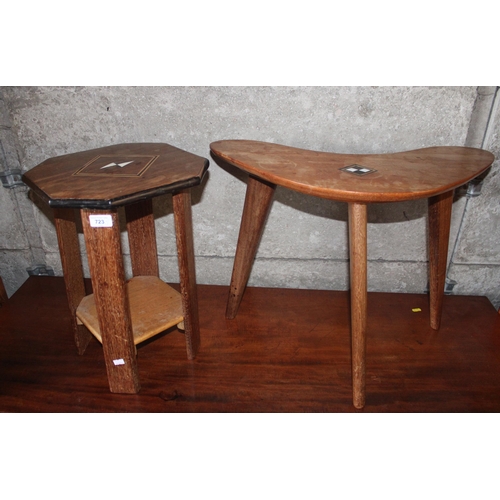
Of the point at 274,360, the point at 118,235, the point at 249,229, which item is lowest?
the point at 274,360

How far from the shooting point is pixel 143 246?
85.5 inches

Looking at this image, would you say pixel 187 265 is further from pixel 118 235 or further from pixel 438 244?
pixel 438 244

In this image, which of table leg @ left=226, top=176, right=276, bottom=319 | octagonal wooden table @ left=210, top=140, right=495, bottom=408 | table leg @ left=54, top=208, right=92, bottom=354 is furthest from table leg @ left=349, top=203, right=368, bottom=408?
table leg @ left=54, top=208, right=92, bottom=354

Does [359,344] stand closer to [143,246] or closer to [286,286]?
[286,286]

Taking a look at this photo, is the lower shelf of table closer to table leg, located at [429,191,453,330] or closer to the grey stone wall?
the grey stone wall

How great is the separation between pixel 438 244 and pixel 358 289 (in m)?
0.63

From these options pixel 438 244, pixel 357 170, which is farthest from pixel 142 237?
pixel 438 244

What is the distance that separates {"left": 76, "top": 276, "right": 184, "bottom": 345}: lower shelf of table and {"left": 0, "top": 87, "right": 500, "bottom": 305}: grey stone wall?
40 centimetres

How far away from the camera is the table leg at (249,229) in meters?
1.92

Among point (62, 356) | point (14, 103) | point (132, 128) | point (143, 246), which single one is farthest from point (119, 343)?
point (14, 103)

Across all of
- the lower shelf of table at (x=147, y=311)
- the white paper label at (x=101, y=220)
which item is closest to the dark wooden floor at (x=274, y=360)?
the lower shelf of table at (x=147, y=311)

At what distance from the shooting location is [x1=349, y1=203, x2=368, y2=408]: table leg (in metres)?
1.55

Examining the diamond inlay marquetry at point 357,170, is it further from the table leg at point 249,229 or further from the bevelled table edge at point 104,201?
the bevelled table edge at point 104,201

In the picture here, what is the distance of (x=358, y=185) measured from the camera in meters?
1.54
